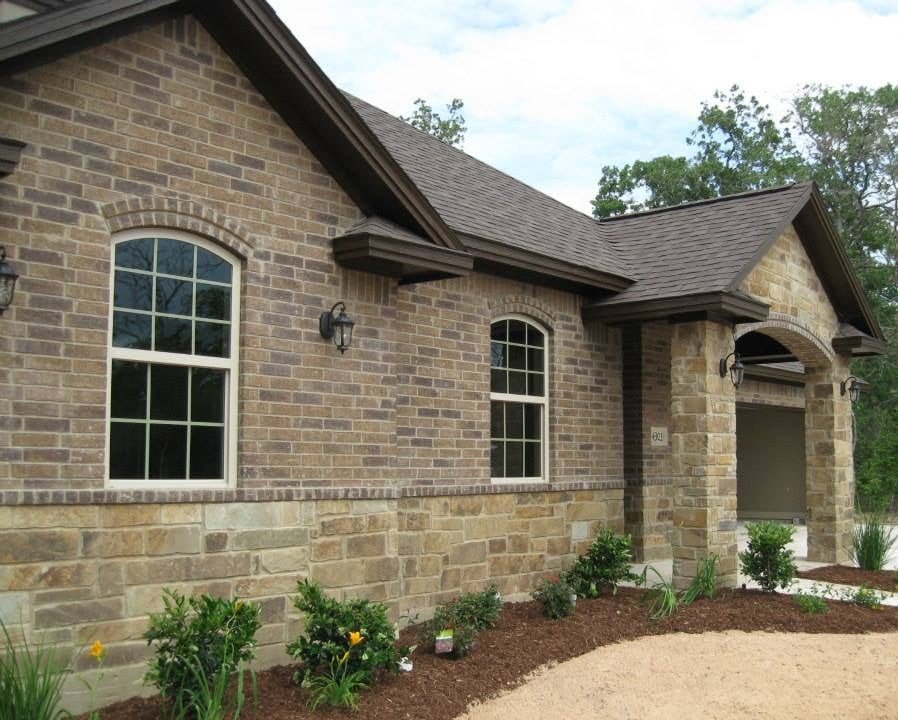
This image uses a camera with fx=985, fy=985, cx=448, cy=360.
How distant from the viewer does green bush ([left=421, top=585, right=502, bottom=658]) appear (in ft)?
26.5

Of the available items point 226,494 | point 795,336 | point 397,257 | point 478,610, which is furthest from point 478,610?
point 795,336

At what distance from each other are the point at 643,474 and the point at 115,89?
840 cm

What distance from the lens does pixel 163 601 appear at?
22.6 ft

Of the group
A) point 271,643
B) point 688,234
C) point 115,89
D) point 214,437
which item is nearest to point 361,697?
point 271,643

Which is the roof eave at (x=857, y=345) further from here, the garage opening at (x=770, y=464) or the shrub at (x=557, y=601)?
the garage opening at (x=770, y=464)

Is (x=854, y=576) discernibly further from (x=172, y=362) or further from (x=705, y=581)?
(x=172, y=362)

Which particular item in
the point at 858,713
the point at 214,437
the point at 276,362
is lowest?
the point at 858,713

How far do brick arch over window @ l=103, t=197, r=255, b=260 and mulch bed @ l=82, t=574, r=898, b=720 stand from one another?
10.8ft

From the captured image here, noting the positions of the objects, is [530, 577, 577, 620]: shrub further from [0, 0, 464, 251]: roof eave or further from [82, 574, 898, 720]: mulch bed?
[0, 0, 464, 251]: roof eave

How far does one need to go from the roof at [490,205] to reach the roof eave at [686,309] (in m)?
0.49

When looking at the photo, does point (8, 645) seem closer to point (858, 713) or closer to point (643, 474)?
point (858, 713)

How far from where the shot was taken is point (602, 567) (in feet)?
35.9

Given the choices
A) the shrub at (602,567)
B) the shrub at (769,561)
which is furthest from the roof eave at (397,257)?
the shrub at (769,561)

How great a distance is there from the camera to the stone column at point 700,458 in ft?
36.3
